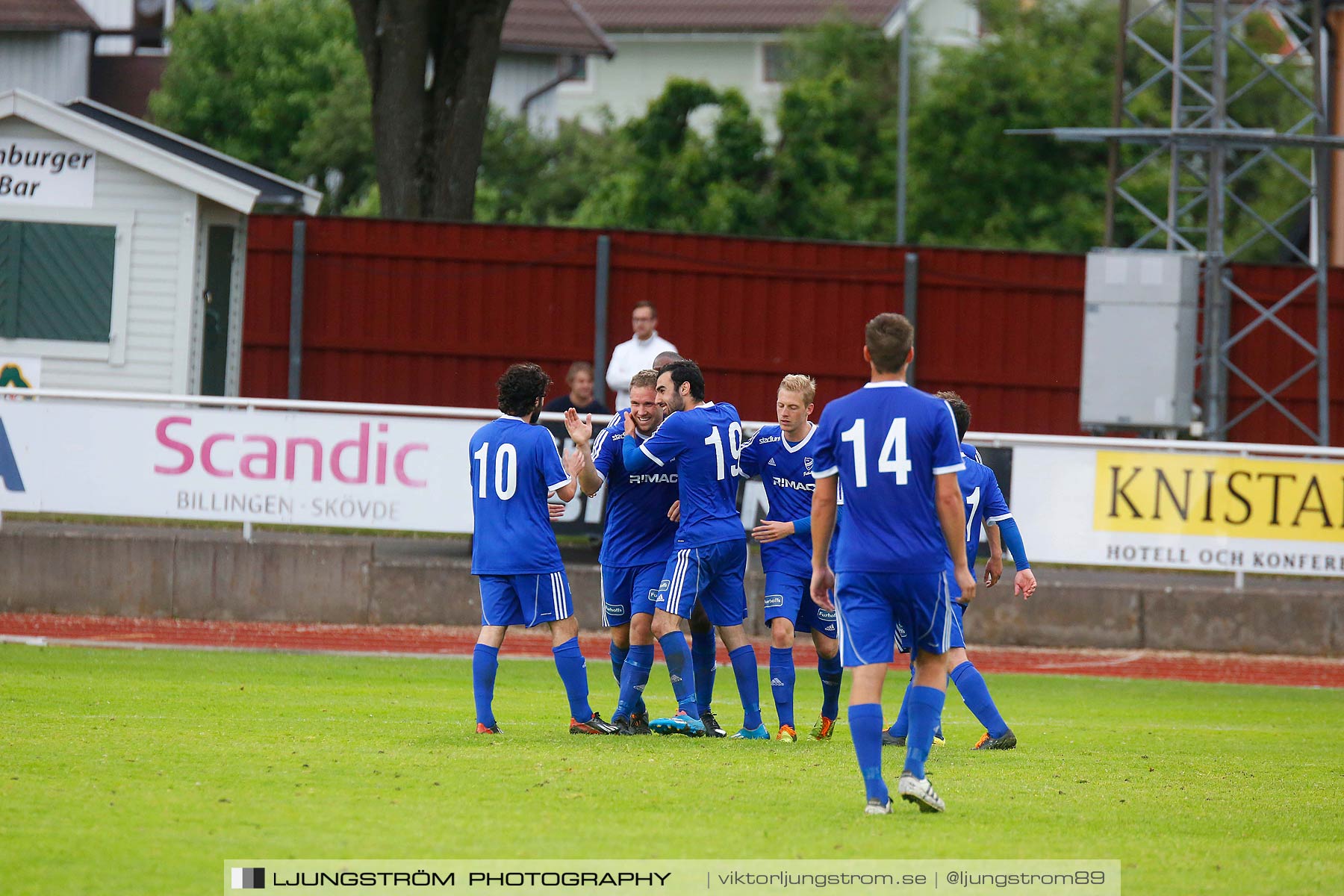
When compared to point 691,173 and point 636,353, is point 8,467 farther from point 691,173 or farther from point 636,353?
point 691,173

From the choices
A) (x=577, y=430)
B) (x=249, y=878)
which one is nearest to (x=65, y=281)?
(x=577, y=430)

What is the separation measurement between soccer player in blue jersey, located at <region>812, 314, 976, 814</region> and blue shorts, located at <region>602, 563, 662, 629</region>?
257 centimetres

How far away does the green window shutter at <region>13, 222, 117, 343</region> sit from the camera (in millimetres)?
19938

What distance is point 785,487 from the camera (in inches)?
377

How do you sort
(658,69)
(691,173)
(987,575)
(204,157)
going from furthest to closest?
(658,69) < (691,173) < (204,157) < (987,575)

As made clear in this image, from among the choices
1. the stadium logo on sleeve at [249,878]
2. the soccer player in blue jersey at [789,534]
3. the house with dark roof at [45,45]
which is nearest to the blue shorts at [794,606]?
the soccer player in blue jersey at [789,534]

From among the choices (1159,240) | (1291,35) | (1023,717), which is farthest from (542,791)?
(1159,240)

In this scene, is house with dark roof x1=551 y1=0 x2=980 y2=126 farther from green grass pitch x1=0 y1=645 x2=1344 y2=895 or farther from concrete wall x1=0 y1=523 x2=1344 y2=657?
green grass pitch x1=0 y1=645 x2=1344 y2=895

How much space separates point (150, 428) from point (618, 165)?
2856cm

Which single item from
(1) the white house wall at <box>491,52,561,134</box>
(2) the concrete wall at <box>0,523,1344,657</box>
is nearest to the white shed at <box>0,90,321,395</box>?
(2) the concrete wall at <box>0,523,1344,657</box>

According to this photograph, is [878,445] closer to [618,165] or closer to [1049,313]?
[1049,313]

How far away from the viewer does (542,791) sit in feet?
23.9

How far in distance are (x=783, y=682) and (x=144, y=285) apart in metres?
13.0

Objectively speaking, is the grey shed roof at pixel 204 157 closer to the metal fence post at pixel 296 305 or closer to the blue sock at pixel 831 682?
the metal fence post at pixel 296 305
